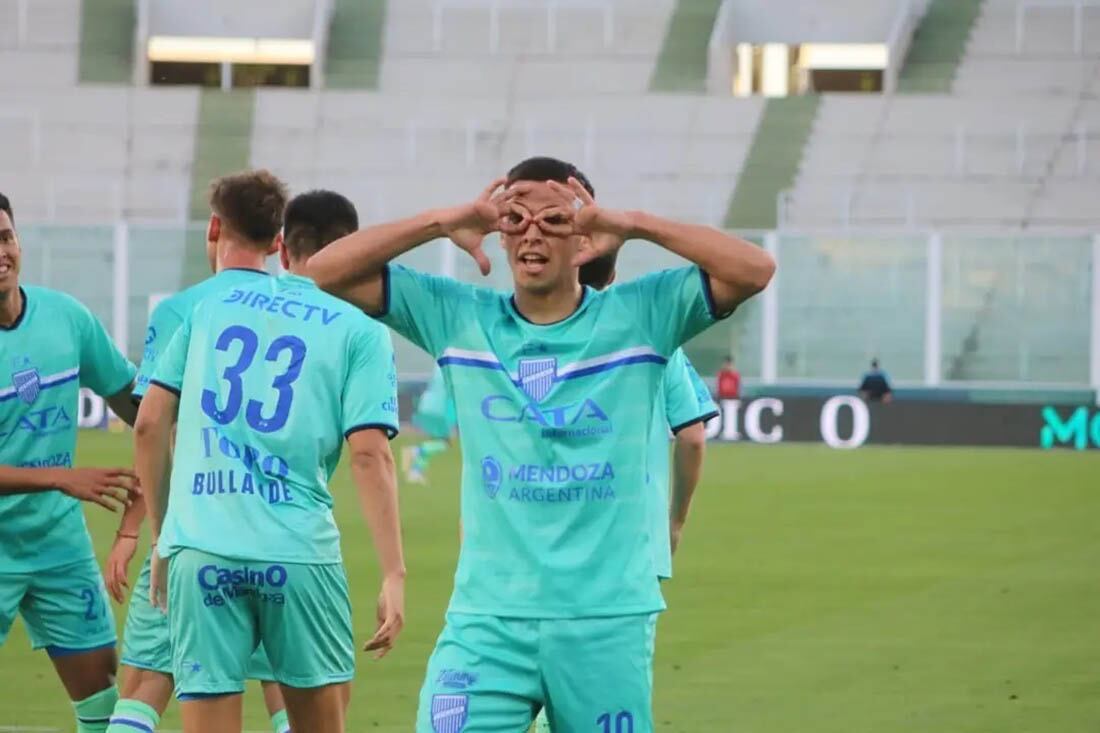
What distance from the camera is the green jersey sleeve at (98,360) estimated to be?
24.1 ft

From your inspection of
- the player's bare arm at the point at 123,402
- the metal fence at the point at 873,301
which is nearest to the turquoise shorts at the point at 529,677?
the player's bare arm at the point at 123,402

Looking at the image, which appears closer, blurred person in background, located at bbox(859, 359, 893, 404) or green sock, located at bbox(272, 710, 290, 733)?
green sock, located at bbox(272, 710, 290, 733)

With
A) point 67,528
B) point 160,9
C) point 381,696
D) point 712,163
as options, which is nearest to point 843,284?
point 712,163

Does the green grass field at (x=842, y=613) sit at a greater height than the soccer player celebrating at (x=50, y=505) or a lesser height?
lesser

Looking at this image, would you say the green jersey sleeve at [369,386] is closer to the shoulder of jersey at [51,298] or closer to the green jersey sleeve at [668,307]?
the green jersey sleeve at [668,307]

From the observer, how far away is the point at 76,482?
683 cm

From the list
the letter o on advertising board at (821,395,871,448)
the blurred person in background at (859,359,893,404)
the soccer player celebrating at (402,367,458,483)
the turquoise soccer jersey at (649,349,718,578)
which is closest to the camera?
the turquoise soccer jersey at (649,349,718,578)

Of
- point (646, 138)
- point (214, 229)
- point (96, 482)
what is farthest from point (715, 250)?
point (646, 138)

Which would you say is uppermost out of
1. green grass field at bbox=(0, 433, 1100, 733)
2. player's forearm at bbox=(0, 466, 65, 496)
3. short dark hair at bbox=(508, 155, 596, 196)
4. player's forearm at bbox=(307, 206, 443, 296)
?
short dark hair at bbox=(508, 155, 596, 196)

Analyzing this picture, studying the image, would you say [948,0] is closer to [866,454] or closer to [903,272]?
[903,272]

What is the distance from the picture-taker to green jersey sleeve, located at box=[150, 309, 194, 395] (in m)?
6.11

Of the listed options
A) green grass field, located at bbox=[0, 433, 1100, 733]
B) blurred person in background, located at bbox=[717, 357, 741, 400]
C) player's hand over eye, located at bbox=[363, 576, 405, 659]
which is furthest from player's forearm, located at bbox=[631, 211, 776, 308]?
blurred person in background, located at bbox=[717, 357, 741, 400]

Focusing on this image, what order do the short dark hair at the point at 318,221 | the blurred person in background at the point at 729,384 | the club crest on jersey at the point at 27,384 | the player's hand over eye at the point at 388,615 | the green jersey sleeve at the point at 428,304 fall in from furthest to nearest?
the blurred person in background at the point at 729,384, the club crest on jersey at the point at 27,384, the short dark hair at the point at 318,221, the player's hand over eye at the point at 388,615, the green jersey sleeve at the point at 428,304

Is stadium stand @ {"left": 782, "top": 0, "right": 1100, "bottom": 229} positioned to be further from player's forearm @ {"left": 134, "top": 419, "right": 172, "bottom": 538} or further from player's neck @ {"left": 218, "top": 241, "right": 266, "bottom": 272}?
player's forearm @ {"left": 134, "top": 419, "right": 172, "bottom": 538}
